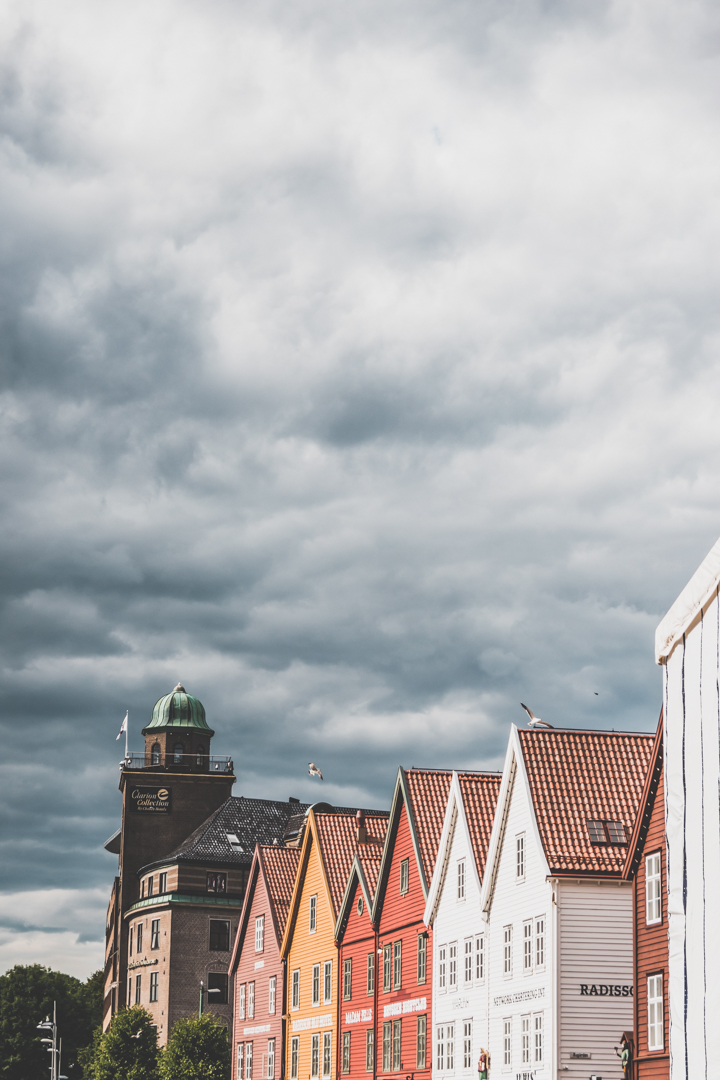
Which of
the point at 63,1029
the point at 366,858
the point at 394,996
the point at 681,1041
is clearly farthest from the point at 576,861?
→ the point at 63,1029

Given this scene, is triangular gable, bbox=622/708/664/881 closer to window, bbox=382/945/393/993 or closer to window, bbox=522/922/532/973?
window, bbox=522/922/532/973

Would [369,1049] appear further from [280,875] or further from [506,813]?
[280,875]

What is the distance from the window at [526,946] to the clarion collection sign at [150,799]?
79.4 metres

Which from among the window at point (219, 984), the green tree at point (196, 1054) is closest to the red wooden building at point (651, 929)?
the green tree at point (196, 1054)

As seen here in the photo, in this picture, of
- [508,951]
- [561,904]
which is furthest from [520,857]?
[561,904]

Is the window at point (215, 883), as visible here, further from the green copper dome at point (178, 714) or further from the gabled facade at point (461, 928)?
the gabled facade at point (461, 928)

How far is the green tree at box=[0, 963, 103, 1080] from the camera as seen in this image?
139 metres

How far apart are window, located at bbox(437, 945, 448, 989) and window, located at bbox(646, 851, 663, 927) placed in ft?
50.2

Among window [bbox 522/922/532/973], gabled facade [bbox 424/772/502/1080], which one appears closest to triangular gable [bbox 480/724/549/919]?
gabled facade [bbox 424/772/502/1080]

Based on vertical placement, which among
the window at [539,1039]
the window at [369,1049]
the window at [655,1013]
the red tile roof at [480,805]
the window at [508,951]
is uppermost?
the red tile roof at [480,805]

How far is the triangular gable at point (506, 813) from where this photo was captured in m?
40.2

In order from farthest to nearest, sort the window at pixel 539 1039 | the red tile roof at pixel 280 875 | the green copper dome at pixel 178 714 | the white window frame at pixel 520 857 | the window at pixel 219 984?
the green copper dome at pixel 178 714
the window at pixel 219 984
the red tile roof at pixel 280 875
the white window frame at pixel 520 857
the window at pixel 539 1039

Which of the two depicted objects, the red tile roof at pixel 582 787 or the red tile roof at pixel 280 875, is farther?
the red tile roof at pixel 280 875

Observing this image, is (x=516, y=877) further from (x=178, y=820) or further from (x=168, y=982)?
(x=178, y=820)
